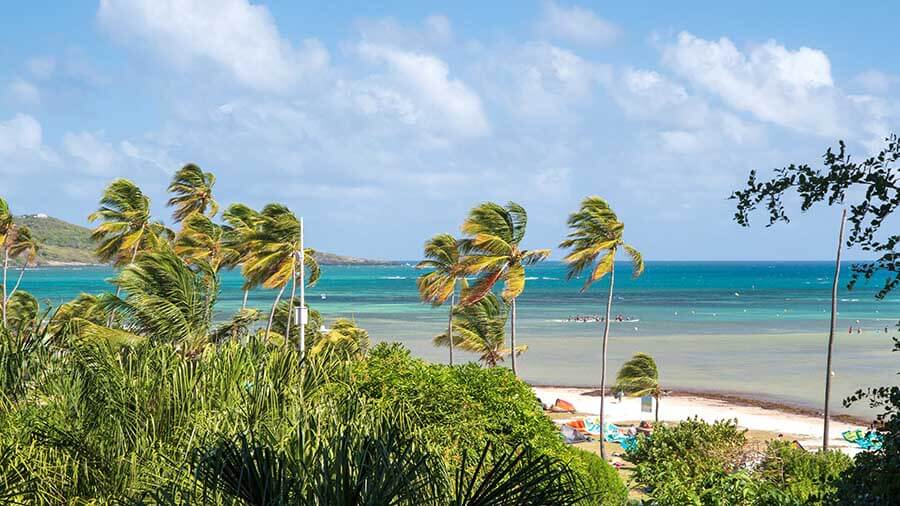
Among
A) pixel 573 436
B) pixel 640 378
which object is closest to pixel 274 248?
pixel 573 436

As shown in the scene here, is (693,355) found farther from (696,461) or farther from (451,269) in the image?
(696,461)

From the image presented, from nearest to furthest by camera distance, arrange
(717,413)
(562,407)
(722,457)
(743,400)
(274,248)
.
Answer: (722,457) → (274,248) → (717,413) → (562,407) → (743,400)

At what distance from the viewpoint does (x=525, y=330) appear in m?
82.4

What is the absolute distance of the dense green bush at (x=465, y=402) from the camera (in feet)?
46.5

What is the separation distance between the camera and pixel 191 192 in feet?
142

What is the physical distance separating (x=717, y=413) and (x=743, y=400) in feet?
15.4

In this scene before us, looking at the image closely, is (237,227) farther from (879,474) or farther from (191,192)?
(879,474)

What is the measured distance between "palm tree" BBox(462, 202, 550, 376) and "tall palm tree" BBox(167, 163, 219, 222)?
572 inches

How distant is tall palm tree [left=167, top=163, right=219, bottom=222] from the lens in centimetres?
4309

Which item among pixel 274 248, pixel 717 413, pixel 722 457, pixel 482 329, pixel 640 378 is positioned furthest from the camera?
pixel 717 413

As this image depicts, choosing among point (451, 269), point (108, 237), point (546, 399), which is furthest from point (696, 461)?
point (108, 237)

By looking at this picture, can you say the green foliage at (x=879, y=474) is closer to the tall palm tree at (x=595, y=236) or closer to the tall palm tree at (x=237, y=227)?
the tall palm tree at (x=595, y=236)

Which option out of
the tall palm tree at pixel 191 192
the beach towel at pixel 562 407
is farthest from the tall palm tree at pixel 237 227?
the beach towel at pixel 562 407

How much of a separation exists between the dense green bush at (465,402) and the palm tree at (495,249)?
18.1m
